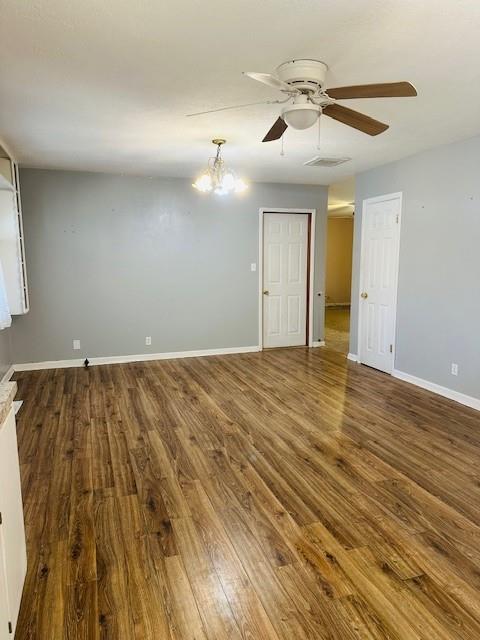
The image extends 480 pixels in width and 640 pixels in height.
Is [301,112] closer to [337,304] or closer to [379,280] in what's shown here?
[379,280]

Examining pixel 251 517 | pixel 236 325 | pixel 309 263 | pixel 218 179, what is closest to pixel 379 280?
pixel 309 263

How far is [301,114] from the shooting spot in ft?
7.38

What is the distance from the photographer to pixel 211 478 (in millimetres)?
2791

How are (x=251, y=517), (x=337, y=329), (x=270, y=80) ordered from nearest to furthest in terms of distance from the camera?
(x=270, y=80)
(x=251, y=517)
(x=337, y=329)

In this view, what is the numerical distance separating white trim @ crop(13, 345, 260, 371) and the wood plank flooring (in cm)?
139

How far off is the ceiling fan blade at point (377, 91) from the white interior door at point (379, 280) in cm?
302

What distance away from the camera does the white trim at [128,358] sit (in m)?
5.52

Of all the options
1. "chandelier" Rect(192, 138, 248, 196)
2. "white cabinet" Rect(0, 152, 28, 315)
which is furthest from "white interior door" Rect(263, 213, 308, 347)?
"white cabinet" Rect(0, 152, 28, 315)

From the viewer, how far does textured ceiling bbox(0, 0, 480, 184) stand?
1951 mm

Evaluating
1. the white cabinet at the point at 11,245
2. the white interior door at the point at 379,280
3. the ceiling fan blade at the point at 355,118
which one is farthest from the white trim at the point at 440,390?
the white cabinet at the point at 11,245

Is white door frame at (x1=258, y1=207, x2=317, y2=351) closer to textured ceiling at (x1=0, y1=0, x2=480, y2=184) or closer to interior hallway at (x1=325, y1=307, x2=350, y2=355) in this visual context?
interior hallway at (x1=325, y1=307, x2=350, y2=355)

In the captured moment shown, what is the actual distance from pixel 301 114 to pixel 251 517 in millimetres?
2265

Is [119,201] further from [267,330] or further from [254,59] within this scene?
[254,59]

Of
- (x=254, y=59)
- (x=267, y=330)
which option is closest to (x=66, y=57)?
(x=254, y=59)
